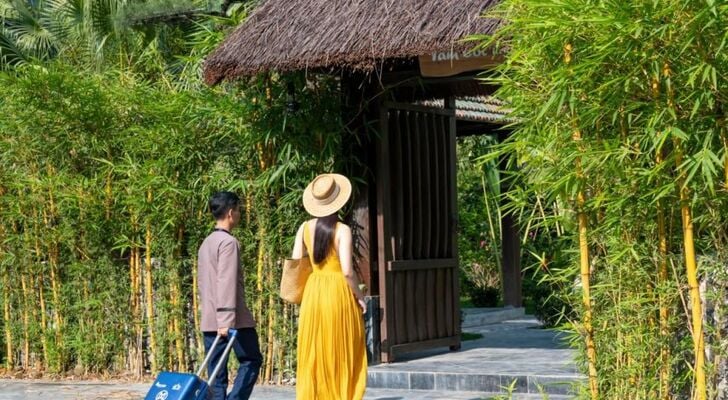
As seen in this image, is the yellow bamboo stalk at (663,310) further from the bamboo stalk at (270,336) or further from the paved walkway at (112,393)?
the bamboo stalk at (270,336)

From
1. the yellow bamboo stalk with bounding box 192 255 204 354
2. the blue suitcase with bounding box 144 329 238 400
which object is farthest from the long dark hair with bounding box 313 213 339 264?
the yellow bamboo stalk with bounding box 192 255 204 354

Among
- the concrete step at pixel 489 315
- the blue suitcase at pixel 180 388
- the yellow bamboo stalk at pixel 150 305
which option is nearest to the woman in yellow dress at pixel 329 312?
the blue suitcase at pixel 180 388

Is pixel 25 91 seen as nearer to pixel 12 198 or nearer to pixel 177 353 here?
pixel 12 198

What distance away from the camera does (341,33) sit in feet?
28.3

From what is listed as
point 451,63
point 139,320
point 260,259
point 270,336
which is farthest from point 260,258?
point 451,63

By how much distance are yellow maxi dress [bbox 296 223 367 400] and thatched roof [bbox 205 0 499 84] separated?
6.00 feet

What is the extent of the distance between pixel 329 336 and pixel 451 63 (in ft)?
7.57

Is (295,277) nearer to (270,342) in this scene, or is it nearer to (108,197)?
(270,342)

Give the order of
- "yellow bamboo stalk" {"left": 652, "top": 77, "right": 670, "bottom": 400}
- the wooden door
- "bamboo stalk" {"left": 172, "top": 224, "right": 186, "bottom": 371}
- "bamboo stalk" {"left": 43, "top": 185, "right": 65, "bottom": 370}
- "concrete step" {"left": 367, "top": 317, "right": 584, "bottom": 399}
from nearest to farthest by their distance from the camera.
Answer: "yellow bamboo stalk" {"left": 652, "top": 77, "right": 670, "bottom": 400} < "concrete step" {"left": 367, "top": 317, "right": 584, "bottom": 399} < the wooden door < "bamboo stalk" {"left": 172, "top": 224, "right": 186, "bottom": 371} < "bamboo stalk" {"left": 43, "top": 185, "right": 65, "bottom": 370}

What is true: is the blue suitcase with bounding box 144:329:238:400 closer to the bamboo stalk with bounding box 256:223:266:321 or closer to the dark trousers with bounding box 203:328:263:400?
the dark trousers with bounding box 203:328:263:400

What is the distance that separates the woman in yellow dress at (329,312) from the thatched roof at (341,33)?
1.62 m

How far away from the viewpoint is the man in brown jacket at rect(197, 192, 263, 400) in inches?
273

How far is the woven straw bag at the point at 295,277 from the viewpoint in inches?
278

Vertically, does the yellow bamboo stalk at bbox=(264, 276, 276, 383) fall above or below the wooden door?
below
